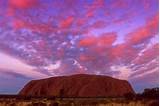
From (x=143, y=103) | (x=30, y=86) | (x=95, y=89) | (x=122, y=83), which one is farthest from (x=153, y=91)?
(x=30, y=86)

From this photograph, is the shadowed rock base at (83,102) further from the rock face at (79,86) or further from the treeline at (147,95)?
the rock face at (79,86)

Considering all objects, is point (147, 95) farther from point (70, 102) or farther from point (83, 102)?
point (70, 102)

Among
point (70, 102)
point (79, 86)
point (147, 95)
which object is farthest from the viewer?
point (79, 86)

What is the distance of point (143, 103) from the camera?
37.0 feet

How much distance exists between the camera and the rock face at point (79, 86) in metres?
36.8

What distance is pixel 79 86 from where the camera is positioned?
37375 millimetres

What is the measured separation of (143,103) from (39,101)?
377cm

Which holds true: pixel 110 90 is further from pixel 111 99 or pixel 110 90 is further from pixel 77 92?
pixel 111 99

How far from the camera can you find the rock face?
3681 centimetres

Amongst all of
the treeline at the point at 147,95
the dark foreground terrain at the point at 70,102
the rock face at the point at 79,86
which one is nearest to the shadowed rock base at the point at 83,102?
the dark foreground terrain at the point at 70,102

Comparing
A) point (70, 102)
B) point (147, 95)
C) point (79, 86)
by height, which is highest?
point (79, 86)

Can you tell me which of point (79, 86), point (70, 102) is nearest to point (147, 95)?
point (70, 102)

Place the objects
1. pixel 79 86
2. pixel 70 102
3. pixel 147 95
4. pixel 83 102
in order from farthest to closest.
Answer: pixel 79 86 → pixel 147 95 → pixel 70 102 → pixel 83 102

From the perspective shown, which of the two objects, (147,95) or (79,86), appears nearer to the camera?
(147,95)
